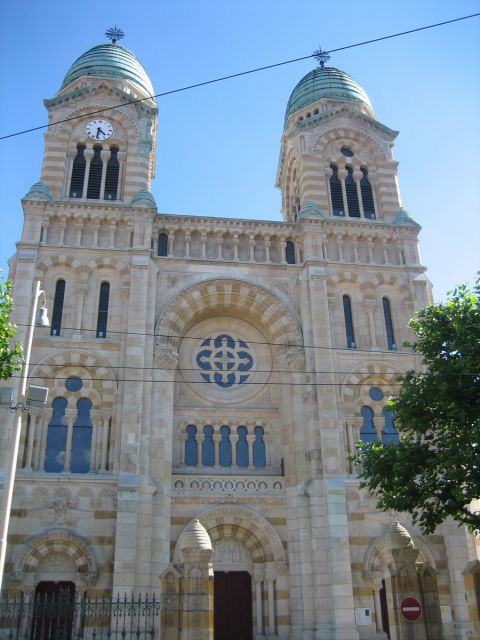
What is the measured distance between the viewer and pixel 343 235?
32844 millimetres

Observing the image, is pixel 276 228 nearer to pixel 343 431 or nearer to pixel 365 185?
pixel 365 185

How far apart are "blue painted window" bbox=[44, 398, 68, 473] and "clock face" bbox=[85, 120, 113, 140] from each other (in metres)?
15.5

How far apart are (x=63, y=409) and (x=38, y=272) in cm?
686

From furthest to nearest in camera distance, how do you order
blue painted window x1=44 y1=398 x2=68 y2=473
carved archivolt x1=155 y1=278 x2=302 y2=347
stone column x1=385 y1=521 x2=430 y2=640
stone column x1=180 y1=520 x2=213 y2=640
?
carved archivolt x1=155 y1=278 x2=302 y2=347 < blue painted window x1=44 y1=398 x2=68 y2=473 < stone column x1=385 y1=521 x2=430 y2=640 < stone column x1=180 y1=520 x2=213 y2=640

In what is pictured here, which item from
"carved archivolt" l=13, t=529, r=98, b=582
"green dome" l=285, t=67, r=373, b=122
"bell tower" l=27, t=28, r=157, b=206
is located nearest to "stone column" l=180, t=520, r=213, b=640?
"carved archivolt" l=13, t=529, r=98, b=582

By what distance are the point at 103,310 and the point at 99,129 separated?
452 inches

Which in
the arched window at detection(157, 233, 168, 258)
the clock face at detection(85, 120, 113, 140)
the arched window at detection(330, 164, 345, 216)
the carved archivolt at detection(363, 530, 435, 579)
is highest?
the clock face at detection(85, 120, 113, 140)

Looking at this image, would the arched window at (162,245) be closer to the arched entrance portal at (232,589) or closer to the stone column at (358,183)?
the stone column at (358,183)

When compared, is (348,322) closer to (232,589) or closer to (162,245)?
(162,245)

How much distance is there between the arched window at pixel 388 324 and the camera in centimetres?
3092

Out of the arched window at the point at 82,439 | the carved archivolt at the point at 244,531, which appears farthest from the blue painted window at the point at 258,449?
the arched window at the point at 82,439

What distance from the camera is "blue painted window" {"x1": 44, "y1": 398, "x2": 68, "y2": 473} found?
25938mm

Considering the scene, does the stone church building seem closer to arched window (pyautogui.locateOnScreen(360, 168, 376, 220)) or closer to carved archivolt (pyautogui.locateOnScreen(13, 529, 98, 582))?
carved archivolt (pyautogui.locateOnScreen(13, 529, 98, 582))

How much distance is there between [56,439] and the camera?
86.6 ft
